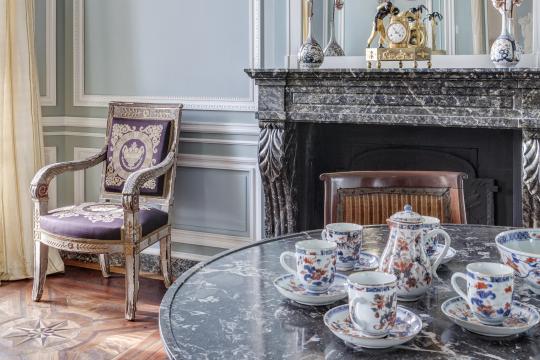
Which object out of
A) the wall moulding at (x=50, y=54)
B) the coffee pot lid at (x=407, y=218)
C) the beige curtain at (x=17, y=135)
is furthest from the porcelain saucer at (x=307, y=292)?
the wall moulding at (x=50, y=54)

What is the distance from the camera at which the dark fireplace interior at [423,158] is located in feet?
6.83

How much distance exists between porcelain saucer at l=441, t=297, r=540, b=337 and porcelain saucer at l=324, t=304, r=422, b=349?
5cm

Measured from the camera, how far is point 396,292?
2.11ft

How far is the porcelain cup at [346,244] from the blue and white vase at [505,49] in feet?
3.98

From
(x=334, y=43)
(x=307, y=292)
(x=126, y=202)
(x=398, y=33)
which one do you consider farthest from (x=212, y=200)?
(x=307, y=292)

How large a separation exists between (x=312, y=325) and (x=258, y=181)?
175 centimetres

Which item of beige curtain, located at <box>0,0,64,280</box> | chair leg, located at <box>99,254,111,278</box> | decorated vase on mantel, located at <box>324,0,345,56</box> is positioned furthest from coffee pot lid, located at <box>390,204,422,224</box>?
beige curtain, located at <box>0,0,64,280</box>

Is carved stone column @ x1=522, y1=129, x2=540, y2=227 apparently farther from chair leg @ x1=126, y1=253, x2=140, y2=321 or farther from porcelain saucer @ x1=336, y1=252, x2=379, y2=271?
chair leg @ x1=126, y1=253, x2=140, y2=321

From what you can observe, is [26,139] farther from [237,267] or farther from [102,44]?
[237,267]

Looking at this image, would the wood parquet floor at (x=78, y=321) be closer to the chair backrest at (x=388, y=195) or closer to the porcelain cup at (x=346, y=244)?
the chair backrest at (x=388, y=195)

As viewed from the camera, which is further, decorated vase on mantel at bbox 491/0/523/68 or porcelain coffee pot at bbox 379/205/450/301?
decorated vase on mantel at bbox 491/0/523/68

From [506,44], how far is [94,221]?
1.47 metres

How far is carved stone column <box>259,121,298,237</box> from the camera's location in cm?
214

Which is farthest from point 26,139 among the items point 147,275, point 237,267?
point 237,267
